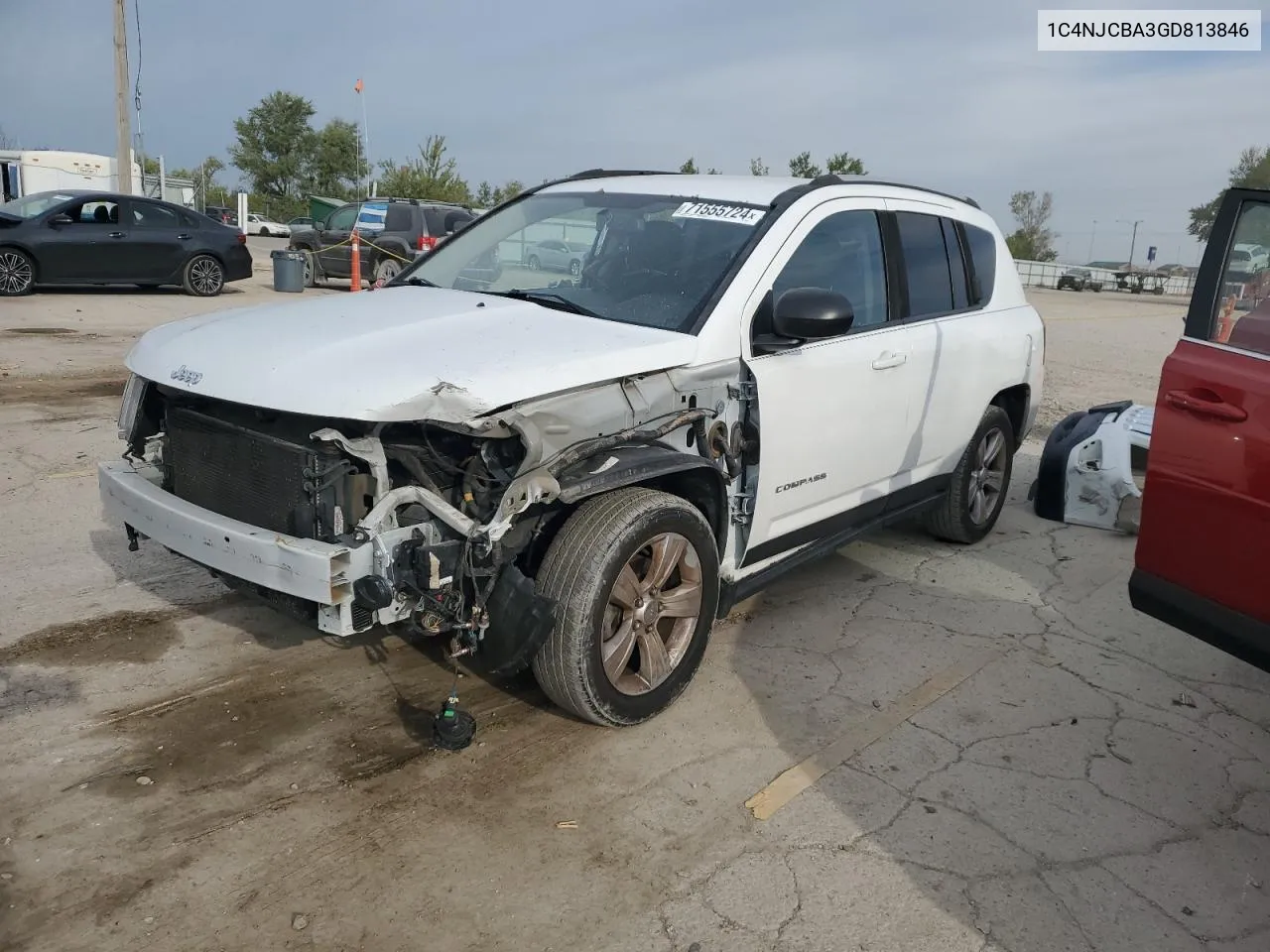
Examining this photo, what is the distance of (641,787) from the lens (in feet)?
10.5

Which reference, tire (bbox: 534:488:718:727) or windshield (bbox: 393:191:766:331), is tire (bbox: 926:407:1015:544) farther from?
tire (bbox: 534:488:718:727)

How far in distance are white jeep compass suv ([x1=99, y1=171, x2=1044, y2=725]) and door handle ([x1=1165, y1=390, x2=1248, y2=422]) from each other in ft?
3.64

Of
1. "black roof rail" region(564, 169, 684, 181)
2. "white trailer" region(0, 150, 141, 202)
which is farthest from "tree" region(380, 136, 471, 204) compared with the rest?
"black roof rail" region(564, 169, 684, 181)

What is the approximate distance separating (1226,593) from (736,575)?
5.52 ft

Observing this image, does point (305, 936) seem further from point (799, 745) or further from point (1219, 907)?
point (1219, 907)

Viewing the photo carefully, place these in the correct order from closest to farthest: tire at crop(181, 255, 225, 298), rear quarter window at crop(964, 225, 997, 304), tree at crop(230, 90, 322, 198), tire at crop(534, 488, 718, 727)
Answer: tire at crop(534, 488, 718, 727) < rear quarter window at crop(964, 225, 997, 304) < tire at crop(181, 255, 225, 298) < tree at crop(230, 90, 322, 198)

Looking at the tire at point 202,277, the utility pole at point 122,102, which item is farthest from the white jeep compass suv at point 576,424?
the utility pole at point 122,102

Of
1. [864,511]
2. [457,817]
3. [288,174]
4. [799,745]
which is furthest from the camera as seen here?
[288,174]

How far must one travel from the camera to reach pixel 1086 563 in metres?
5.67

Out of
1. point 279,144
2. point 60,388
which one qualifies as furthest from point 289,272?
point 279,144

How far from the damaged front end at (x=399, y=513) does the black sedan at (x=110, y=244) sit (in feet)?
42.0

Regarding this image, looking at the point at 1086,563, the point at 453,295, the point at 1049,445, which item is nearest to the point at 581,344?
the point at 453,295

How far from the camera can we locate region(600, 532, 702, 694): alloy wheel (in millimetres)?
3389

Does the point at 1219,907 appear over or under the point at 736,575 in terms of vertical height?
under
